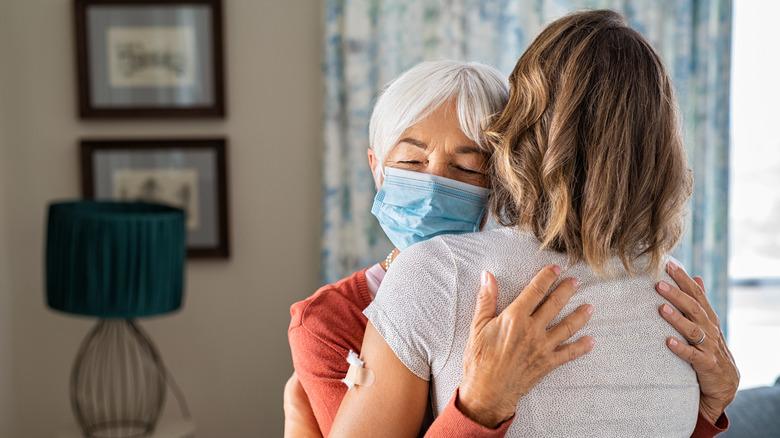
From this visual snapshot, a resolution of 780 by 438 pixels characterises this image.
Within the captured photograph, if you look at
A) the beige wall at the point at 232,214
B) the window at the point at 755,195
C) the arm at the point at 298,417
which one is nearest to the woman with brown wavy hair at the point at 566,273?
the arm at the point at 298,417

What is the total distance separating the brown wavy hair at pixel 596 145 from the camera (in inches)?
32.0

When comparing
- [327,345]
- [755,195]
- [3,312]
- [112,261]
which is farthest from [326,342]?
[755,195]

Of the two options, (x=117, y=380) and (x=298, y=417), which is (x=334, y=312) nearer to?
(x=298, y=417)

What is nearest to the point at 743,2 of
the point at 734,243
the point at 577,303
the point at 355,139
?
the point at 734,243

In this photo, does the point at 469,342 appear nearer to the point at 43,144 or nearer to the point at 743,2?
the point at 43,144

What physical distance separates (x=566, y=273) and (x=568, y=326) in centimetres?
7

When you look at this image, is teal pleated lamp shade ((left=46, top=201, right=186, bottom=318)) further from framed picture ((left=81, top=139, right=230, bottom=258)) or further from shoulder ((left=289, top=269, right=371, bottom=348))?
shoulder ((left=289, top=269, right=371, bottom=348))

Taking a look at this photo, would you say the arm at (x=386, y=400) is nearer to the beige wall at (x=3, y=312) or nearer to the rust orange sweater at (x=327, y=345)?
the rust orange sweater at (x=327, y=345)

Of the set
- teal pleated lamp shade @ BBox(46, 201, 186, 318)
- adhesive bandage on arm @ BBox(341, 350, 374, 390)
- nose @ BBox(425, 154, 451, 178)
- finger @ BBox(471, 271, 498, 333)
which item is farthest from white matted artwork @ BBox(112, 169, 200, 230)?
finger @ BBox(471, 271, 498, 333)

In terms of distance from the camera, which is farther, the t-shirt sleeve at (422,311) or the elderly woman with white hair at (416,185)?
the elderly woman with white hair at (416,185)

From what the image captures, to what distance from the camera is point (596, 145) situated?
0.82 m

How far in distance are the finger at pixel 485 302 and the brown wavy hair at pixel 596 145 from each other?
0.09m

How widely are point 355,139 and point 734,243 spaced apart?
186cm

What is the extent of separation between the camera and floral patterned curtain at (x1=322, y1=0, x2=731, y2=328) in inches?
102
